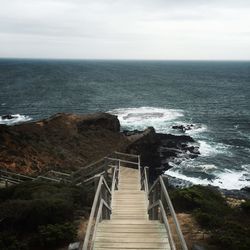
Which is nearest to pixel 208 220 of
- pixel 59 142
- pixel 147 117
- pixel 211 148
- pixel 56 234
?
pixel 56 234

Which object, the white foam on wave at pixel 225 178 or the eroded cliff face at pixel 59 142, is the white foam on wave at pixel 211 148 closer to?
the white foam on wave at pixel 225 178

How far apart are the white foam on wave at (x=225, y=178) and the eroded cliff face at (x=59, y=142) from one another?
24.6 ft

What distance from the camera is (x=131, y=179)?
16672 millimetres

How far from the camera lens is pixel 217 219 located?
38.1 feet

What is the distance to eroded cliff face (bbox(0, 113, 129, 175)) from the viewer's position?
25.5 m

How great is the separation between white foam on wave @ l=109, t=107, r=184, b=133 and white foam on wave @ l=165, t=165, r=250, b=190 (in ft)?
51.6

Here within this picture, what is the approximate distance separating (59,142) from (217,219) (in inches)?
848

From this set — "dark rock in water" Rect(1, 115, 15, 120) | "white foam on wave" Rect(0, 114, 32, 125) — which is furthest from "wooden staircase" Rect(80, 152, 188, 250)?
"dark rock in water" Rect(1, 115, 15, 120)

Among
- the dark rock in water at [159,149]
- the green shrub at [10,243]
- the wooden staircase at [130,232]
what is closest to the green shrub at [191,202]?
the wooden staircase at [130,232]

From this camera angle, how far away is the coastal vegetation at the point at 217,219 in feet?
32.1

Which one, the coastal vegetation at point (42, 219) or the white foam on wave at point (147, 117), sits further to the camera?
the white foam on wave at point (147, 117)

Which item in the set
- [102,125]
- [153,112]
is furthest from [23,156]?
[153,112]

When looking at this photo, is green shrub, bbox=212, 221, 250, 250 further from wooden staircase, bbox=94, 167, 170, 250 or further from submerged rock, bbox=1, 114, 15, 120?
submerged rock, bbox=1, 114, 15, 120

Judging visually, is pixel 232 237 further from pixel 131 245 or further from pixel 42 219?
pixel 42 219
